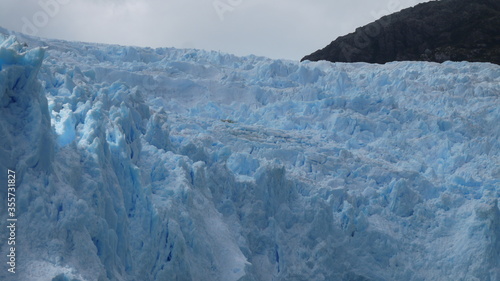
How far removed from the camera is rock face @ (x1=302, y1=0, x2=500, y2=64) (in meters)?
30.1

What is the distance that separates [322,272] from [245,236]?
1.47 metres

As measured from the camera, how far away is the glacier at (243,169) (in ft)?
22.4

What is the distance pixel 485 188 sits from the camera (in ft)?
41.6

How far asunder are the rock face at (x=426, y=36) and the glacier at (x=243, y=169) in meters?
11.2

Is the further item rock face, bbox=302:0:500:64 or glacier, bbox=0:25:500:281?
rock face, bbox=302:0:500:64

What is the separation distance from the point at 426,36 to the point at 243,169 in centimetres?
2243

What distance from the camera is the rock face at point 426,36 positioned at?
30094 mm

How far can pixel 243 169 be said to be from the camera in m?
11.2

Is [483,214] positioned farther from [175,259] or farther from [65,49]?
[65,49]

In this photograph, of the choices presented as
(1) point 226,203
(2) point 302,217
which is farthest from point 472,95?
(1) point 226,203

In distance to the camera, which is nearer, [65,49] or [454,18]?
[65,49]

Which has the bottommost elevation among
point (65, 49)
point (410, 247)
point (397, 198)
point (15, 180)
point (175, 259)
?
point (410, 247)

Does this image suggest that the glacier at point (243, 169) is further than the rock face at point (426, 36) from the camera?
No

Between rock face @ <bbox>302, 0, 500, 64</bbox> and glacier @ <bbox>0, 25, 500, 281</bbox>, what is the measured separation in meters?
11.2
